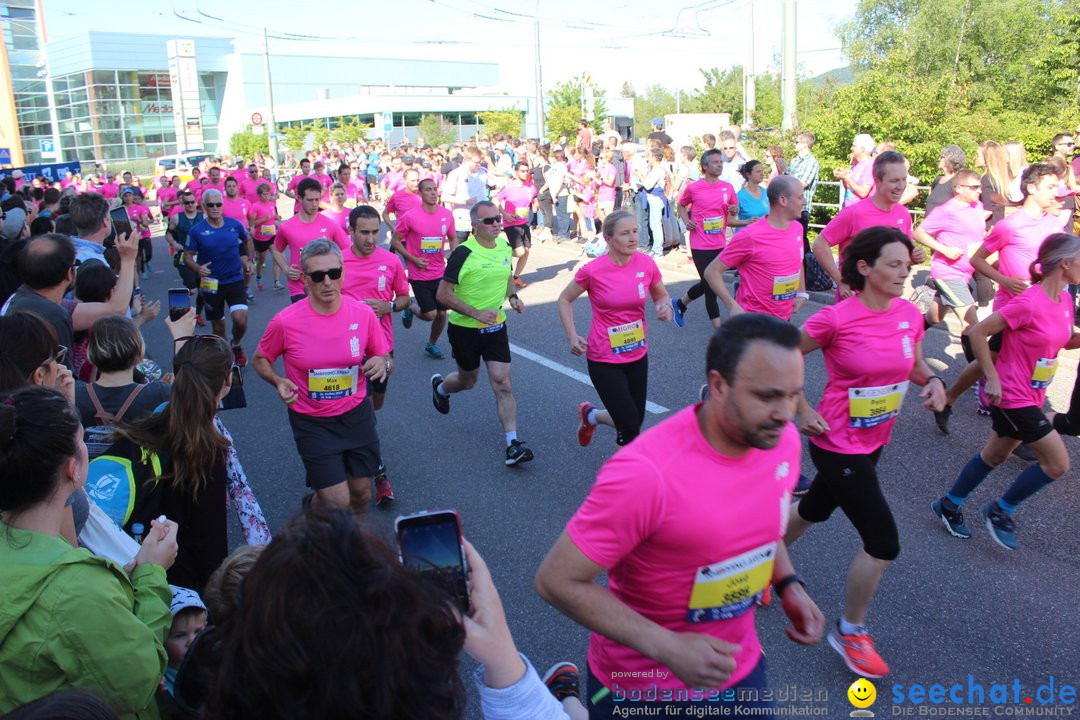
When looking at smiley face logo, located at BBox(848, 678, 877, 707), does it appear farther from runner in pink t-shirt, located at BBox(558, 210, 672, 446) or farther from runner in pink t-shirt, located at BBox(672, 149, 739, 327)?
runner in pink t-shirt, located at BBox(672, 149, 739, 327)

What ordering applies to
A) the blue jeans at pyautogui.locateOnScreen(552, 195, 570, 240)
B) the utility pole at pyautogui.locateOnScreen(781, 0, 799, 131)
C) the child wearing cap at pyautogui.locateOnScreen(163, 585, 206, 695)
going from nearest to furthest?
the child wearing cap at pyautogui.locateOnScreen(163, 585, 206, 695) < the utility pole at pyautogui.locateOnScreen(781, 0, 799, 131) < the blue jeans at pyautogui.locateOnScreen(552, 195, 570, 240)

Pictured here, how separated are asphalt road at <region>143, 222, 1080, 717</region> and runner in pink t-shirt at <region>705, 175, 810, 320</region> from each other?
1246mm

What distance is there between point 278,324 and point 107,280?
1325mm

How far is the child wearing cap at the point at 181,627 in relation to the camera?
8.12 ft

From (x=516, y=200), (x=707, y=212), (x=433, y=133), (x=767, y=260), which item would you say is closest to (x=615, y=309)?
(x=767, y=260)

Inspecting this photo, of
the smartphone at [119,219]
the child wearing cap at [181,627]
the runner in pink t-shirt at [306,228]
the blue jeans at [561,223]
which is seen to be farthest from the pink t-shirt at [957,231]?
the blue jeans at [561,223]

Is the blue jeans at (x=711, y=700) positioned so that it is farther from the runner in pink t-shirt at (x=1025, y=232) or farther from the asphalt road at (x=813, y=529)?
the runner in pink t-shirt at (x=1025, y=232)

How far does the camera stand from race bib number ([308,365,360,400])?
15.9ft

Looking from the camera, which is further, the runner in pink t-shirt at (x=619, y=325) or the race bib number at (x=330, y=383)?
the runner in pink t-shirt at (x=619, y=325)

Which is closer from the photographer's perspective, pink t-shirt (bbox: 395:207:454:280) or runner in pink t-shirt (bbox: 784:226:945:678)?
runner in pink t-shirt (bbox: 784:226:945:678)

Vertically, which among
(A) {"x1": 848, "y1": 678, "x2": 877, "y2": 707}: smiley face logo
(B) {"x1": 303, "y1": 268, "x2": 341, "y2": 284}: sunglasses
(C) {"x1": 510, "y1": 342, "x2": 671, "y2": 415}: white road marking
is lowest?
(A) {"x1": 848, "y1": 678, "x2": 877, "y2": 707}: smiley face logo

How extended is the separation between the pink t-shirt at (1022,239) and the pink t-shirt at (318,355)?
4.65 m

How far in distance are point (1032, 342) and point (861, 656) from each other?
2.13 m

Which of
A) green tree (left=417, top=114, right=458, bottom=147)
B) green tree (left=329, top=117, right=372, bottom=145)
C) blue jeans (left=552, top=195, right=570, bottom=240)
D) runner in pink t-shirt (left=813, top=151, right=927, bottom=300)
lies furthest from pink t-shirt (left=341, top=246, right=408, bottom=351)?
green tree (left=417, top=114, right=458, bottom=147)
